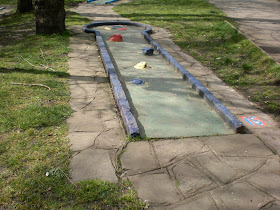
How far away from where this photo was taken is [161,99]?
4.75m

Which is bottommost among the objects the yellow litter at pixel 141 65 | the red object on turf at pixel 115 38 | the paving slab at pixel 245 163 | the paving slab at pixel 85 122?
the paving slab at pixel 245 163

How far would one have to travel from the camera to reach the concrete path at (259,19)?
7.75 m

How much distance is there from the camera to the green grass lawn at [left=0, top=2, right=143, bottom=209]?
2.57m

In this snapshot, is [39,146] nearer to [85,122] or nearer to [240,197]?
[85,122]

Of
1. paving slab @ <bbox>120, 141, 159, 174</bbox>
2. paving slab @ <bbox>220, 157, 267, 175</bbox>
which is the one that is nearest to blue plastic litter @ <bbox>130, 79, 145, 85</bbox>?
paving slab @ <bbox>120, 141, 159, 174</bbox>

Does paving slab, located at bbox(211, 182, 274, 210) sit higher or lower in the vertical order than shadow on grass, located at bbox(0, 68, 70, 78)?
lower

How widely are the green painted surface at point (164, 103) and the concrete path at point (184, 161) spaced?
0.91 ft

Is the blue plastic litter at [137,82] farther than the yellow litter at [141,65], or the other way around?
the yellow litter at [141,65]

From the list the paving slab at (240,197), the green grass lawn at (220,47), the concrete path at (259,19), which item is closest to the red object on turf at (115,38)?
the green grass lawn at (220,47)

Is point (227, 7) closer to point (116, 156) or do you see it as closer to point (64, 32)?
point (64, 32)

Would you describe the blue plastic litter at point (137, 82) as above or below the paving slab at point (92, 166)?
above

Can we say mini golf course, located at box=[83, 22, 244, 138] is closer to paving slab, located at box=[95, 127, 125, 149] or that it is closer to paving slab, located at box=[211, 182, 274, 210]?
paving slab, located at box=[95, 127, 125, 149]

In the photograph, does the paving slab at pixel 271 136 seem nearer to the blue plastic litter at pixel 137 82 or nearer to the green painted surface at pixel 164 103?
the green painted surface at pixel 164 103

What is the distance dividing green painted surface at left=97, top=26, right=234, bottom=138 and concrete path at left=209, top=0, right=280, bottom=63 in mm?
2605
